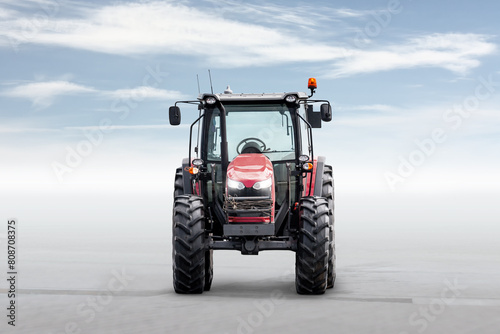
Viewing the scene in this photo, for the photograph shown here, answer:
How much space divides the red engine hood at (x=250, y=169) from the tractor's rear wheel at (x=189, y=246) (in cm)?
71

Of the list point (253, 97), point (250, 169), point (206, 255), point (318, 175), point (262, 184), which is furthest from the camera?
point (318, 175)

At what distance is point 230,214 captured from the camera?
36.0ft

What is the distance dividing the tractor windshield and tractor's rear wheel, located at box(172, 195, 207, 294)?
1392 millimetres

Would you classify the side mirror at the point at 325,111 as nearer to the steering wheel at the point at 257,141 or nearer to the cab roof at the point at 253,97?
the cab roof at the point at 253,97

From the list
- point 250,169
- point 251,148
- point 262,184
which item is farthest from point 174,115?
point 262,184

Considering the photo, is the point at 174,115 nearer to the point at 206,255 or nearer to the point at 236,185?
the point at 236,185

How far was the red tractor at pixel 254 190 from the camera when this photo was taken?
35.0 ft

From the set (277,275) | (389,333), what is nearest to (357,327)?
(389,333)

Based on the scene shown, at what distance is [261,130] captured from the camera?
11812 millimetres

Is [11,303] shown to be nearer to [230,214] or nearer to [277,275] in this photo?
[230,214]

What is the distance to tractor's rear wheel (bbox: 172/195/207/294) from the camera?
418 inches

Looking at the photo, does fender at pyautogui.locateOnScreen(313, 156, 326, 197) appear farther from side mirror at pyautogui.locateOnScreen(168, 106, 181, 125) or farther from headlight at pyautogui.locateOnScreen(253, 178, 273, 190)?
side mirror at pyautogui.locateOnScreen(168, 106, 181, 125)

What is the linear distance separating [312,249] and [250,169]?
1.49 meters

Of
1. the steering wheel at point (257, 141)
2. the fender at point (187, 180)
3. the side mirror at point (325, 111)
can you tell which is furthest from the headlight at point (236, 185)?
the side mirror at point (325, 111)
